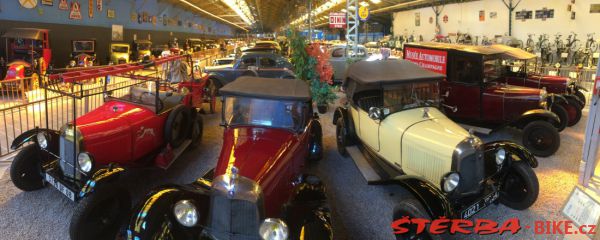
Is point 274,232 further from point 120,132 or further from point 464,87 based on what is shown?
point 464,87

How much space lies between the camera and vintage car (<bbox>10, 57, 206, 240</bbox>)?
388 centimetres

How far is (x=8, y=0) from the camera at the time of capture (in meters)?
13.4

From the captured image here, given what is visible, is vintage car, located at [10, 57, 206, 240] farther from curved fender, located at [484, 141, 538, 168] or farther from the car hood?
curved fender, located at [484, 141, 538, 168]

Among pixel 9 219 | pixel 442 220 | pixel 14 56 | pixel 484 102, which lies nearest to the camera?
pixel 442 220

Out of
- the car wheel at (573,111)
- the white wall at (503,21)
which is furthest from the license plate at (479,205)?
the white wall at (503,21)

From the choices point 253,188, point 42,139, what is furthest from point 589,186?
point 42,139

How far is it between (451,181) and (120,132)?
399 centimetres

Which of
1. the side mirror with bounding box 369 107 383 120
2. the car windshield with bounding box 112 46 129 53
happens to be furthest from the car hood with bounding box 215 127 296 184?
the car windshield with bounding box 112 46 129 53

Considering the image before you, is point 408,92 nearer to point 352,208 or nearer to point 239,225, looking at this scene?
point 352,208

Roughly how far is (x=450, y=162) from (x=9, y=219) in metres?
4.97

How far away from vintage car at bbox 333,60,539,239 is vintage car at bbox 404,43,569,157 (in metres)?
2.27

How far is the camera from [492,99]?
695 cm

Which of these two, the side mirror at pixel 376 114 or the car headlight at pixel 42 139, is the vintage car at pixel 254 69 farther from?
the car headlight at pixel 42 139

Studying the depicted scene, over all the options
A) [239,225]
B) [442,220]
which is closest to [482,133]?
[442,220]
